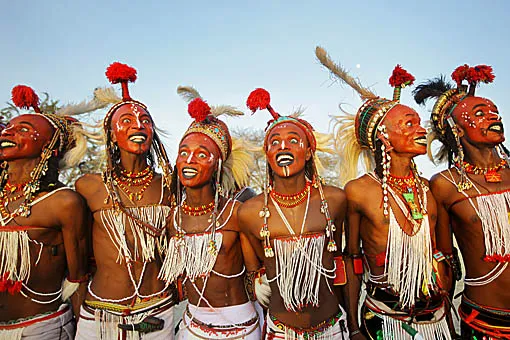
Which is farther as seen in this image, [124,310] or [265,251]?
[124,310]

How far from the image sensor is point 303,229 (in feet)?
9.38

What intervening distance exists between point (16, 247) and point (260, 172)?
2383mm

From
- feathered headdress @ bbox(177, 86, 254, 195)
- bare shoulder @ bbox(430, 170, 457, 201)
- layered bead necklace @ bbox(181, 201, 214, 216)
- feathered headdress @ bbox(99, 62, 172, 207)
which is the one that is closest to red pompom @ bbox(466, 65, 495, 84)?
bare shoulder @ bbox(430, 170, 457, 201)

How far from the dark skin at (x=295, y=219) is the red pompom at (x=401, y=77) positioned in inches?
44.2

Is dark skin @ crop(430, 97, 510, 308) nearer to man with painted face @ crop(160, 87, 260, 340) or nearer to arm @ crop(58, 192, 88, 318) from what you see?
man with painted face @ crop(160, 87, 260, 340)

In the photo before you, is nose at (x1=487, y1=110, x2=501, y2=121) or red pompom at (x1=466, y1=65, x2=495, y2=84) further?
red pompom at (x1=466, y1=65, x2=495, y2=84)

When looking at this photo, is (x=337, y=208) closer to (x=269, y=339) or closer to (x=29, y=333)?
(x=269, y=339)

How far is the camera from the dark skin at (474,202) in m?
2.88

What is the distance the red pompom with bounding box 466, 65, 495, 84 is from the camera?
322 cm

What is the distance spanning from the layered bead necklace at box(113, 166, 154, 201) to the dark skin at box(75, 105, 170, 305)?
0.03m

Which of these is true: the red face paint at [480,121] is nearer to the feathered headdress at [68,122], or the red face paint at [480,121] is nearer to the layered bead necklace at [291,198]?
the layered bead necklace at [291,198]

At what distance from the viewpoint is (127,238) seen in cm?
313

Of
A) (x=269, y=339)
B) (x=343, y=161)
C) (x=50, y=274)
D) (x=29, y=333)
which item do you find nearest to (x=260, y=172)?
(x=343, y=161)

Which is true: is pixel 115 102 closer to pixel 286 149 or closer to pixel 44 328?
pixel 286 149
